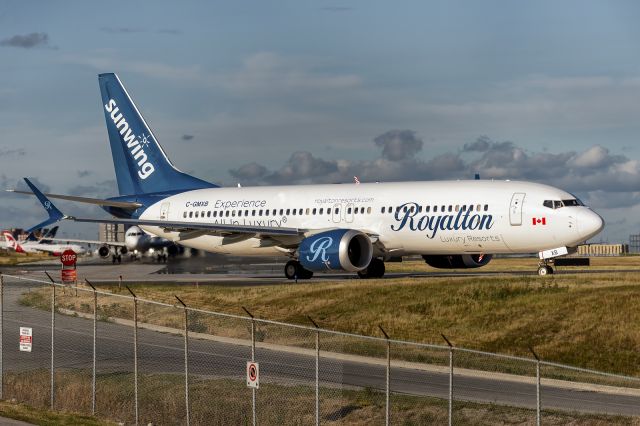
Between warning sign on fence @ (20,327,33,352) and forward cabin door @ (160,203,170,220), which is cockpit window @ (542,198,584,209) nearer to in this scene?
forward cabin door @ (160,203,170,220)

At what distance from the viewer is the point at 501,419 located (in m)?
20.6

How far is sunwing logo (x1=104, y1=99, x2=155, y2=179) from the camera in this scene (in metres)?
58.4

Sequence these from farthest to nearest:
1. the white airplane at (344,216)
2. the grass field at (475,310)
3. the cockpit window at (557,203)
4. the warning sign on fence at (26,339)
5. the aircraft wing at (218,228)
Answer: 1. the aircraft wing at (218,228)
2. the white airplane at (344,216)
3. the cockpit window at (557,203)
4. the grass field at (475,310)
5. the warning sign on fence at (26,339)

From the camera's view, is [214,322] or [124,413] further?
[214,322]

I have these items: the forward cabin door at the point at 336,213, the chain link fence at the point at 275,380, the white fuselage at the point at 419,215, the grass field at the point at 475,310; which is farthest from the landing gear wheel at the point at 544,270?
the chain link fence at the point at 275,380

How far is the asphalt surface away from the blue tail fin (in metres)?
23.0

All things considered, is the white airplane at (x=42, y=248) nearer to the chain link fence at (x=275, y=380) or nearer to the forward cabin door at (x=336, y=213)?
the forward cabin door at (x=336, y=213)

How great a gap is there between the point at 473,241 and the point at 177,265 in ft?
80.4

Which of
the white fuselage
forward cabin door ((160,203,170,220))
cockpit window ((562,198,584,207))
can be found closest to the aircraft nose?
the white fuselage

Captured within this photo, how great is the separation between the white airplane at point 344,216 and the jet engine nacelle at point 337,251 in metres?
0.04

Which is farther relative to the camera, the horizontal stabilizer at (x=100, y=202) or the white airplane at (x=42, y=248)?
the white airplane at (x=42, y=248)

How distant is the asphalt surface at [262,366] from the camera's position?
75.5 feet

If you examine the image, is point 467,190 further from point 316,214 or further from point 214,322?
point 214,322

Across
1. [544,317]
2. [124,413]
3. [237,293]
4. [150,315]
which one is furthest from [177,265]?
[124,413]
